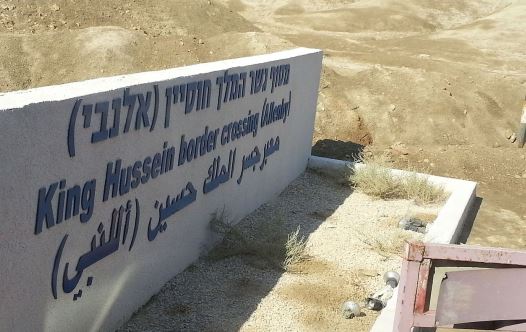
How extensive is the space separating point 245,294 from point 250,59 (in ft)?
10.9

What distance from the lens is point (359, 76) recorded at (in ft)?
59.4

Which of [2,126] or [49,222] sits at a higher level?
[2,126]

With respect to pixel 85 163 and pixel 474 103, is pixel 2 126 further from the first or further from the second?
pixel 474 103

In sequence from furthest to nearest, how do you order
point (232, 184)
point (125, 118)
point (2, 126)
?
point (232, 184), point (125, 118), point (2, 126)

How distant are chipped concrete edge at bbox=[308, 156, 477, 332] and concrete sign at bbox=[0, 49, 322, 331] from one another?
2.20m

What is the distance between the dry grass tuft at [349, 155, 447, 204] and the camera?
10.2 meters

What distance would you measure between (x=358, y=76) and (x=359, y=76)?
30mm

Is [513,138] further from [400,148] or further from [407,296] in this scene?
[407,296]

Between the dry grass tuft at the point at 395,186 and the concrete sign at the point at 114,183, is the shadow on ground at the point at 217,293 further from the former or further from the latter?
the dry grass tuft at the point at 395,186

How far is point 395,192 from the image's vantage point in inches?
411

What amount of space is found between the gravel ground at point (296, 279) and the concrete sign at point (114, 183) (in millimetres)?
273

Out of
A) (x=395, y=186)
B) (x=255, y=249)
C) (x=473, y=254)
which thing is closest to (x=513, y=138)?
(x=395, y=186)

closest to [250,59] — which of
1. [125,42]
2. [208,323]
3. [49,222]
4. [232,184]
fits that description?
[232,184]

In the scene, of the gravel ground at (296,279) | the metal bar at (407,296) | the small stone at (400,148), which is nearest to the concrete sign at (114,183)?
the gravel ground at (296,279)
